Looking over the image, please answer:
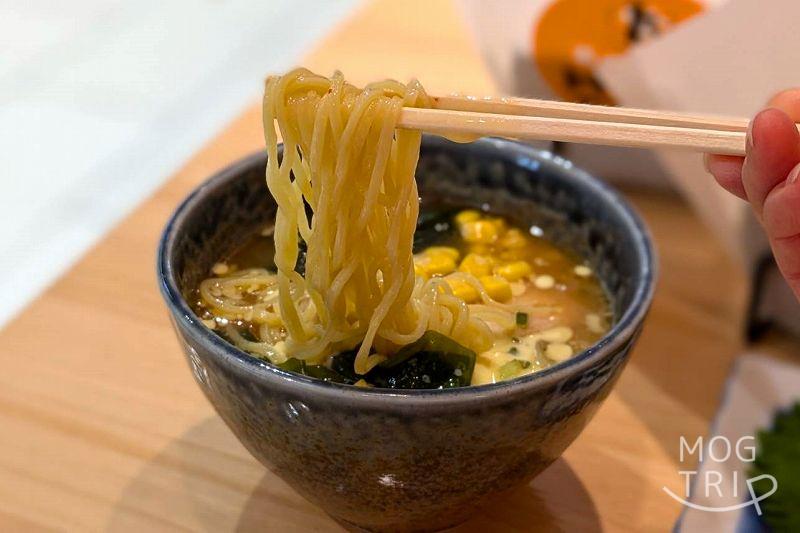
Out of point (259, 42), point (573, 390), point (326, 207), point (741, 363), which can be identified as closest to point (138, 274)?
point (326, 207)

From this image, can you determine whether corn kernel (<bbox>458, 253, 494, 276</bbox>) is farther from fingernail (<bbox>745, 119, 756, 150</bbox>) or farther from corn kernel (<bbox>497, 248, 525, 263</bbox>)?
fingernail (<bbox>745, 119, 756, 150</bbox>)

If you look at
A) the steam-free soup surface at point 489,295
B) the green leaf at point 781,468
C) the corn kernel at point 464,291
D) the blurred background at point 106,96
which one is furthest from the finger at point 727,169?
the blurred background at point 106,96

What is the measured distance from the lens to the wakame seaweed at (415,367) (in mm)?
823

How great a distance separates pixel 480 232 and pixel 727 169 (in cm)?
33

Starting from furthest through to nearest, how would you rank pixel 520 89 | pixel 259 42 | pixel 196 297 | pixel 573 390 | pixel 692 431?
pixel 259 42 → pixel 520 89 → pixel 692 431 → pixel 196 297 → pixel 573 390

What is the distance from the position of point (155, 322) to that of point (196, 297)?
35cm

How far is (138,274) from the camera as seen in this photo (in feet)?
4.42

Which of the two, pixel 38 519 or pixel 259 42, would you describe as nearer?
pixel 38 519

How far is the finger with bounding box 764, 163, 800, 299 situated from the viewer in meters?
0.73

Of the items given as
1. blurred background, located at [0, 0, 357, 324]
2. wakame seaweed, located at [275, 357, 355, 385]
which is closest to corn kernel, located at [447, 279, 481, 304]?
wakame seaweed, located at [275, 357, 355, 385]

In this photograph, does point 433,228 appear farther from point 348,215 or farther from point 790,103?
point 790,103

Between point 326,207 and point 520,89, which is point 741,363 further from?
point 326,207

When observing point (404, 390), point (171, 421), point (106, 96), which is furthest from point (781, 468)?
point (106, 96)

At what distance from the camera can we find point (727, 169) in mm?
904
